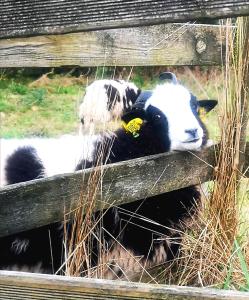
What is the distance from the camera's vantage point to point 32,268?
12.0 feet

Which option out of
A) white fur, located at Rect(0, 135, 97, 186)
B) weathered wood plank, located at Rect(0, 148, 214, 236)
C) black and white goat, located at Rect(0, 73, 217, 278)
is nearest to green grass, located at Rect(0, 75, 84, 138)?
white fur, located at Rect(0, 135, 97, 186)

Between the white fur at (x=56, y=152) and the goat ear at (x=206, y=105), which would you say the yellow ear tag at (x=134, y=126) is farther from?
the goat ear at (x=206, y=105)

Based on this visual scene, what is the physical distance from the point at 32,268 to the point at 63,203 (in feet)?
3.97

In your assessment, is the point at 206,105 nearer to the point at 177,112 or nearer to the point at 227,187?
the point at 177,112

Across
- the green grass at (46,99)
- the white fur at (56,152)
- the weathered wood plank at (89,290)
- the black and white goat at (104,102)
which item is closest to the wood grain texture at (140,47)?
the black and white goat at (104,102)

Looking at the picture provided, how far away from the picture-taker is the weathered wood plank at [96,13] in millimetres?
1367

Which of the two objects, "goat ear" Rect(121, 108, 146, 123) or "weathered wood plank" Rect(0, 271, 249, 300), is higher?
"goat ear" Rect(121, 108, 146, 123)

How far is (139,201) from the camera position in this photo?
11.9 ft

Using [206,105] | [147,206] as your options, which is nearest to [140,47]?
[206,105]

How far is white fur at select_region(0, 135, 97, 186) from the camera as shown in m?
3.79

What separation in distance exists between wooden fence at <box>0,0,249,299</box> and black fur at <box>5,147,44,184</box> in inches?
32.5

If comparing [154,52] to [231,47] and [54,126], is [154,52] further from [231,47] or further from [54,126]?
[54,126]

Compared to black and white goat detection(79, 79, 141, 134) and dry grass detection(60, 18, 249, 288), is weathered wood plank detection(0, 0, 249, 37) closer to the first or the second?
dry grass detection(60, 18, 249, 288)

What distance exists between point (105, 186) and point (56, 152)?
1.30m
